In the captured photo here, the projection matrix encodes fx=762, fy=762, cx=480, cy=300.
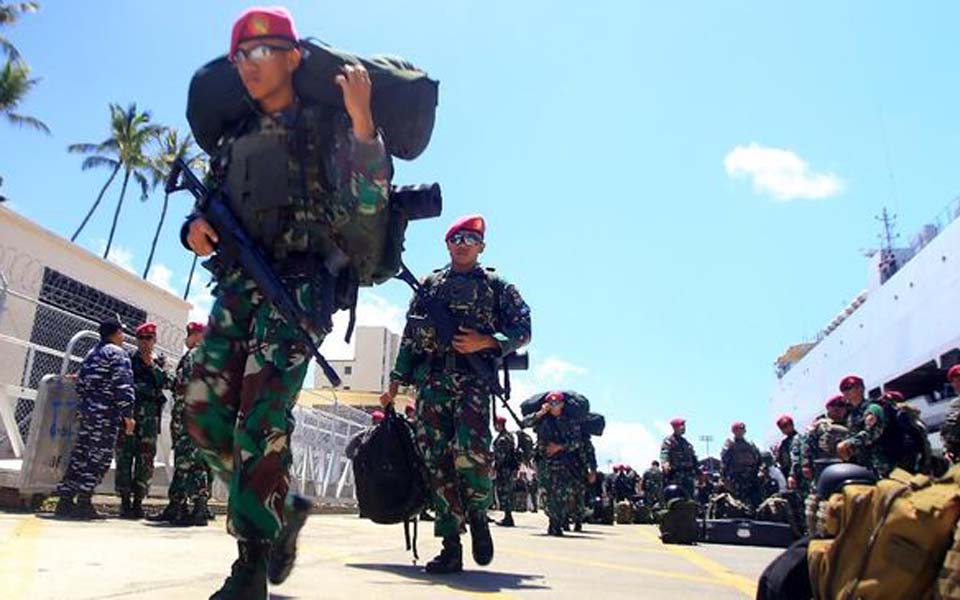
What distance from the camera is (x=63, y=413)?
682cm

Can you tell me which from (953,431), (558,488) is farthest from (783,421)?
(953,431)

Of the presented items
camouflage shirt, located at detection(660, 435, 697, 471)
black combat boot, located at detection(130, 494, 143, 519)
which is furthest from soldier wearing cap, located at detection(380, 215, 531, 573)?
camouflage shirt, located at detection(660, 435, 697, 471)

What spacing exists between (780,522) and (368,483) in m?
8.38

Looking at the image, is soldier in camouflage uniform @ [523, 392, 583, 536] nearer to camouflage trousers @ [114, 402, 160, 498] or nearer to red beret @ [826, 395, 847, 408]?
red beret @ [826, 395, 847, 408]

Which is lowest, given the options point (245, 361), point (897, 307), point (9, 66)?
point (245, 361)

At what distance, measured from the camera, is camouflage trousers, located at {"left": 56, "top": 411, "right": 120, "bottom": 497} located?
650 centimetres

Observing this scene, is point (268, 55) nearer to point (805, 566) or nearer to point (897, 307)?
point (805, 566)

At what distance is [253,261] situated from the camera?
8.01 ft

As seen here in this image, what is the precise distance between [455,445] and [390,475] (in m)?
0.40

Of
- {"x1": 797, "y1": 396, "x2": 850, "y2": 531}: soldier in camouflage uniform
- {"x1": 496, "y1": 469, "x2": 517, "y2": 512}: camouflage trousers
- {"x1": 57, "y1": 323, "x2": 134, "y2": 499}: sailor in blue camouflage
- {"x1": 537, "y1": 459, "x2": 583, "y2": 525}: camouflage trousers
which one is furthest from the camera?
{"x1": 496, "y1": 469, "x2": 517, "y2": 512}: camouflage trousers

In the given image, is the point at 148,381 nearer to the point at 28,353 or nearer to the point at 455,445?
the point at 28,353

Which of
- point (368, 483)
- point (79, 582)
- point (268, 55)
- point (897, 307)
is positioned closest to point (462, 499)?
point (368, 483)

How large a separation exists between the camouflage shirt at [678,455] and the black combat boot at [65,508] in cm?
954

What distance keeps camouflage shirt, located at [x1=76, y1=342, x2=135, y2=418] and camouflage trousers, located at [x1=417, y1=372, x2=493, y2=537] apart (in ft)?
12.0
